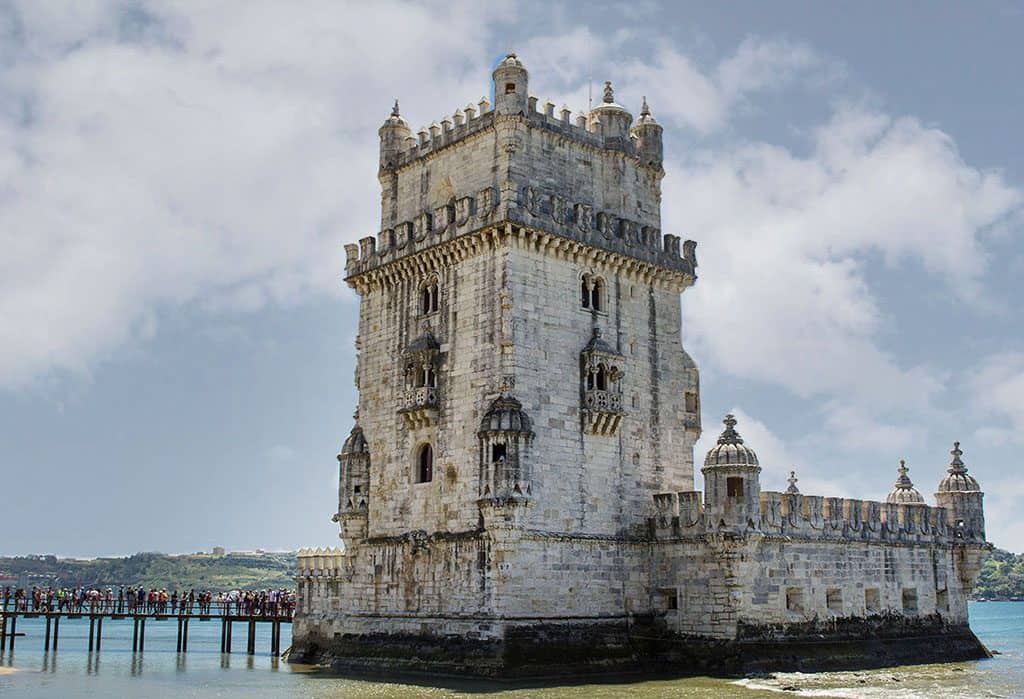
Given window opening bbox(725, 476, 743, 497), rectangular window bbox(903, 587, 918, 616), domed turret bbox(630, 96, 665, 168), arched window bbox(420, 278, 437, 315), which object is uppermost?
domed turret bbox(630, 96, 665, 168)

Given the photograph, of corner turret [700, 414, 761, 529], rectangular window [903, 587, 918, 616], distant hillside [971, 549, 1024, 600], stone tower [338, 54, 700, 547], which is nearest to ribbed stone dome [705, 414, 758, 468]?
corner turret [700, 414, 761, 529]

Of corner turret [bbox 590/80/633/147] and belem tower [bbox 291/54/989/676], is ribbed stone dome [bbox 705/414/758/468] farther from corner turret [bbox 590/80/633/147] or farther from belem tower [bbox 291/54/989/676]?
corner turret [bbox 590/80/633/147]

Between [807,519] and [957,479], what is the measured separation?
1110 centimetres

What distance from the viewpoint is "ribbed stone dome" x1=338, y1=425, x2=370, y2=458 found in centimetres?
4103

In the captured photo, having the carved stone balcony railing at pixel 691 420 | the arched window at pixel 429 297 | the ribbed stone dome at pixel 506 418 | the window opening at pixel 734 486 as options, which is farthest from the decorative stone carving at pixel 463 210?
the window opening at pixel 734 486

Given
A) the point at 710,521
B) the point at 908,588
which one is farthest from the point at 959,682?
the point at 710,521

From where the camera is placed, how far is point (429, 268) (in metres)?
40.0

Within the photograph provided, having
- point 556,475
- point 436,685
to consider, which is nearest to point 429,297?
point 556,475

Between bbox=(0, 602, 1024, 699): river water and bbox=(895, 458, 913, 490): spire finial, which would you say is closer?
bbox=(0, 602, 1024, 699): river water

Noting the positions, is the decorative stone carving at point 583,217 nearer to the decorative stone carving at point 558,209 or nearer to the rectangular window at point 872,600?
the decorative stone carving at point 558,209

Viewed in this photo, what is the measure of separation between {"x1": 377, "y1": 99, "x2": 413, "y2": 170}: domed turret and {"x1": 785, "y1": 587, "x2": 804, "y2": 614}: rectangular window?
69.5 ft

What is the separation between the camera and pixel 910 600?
42.2 m

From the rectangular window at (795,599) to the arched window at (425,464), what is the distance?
40.8 ft

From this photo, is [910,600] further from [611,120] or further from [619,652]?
[611,120]
